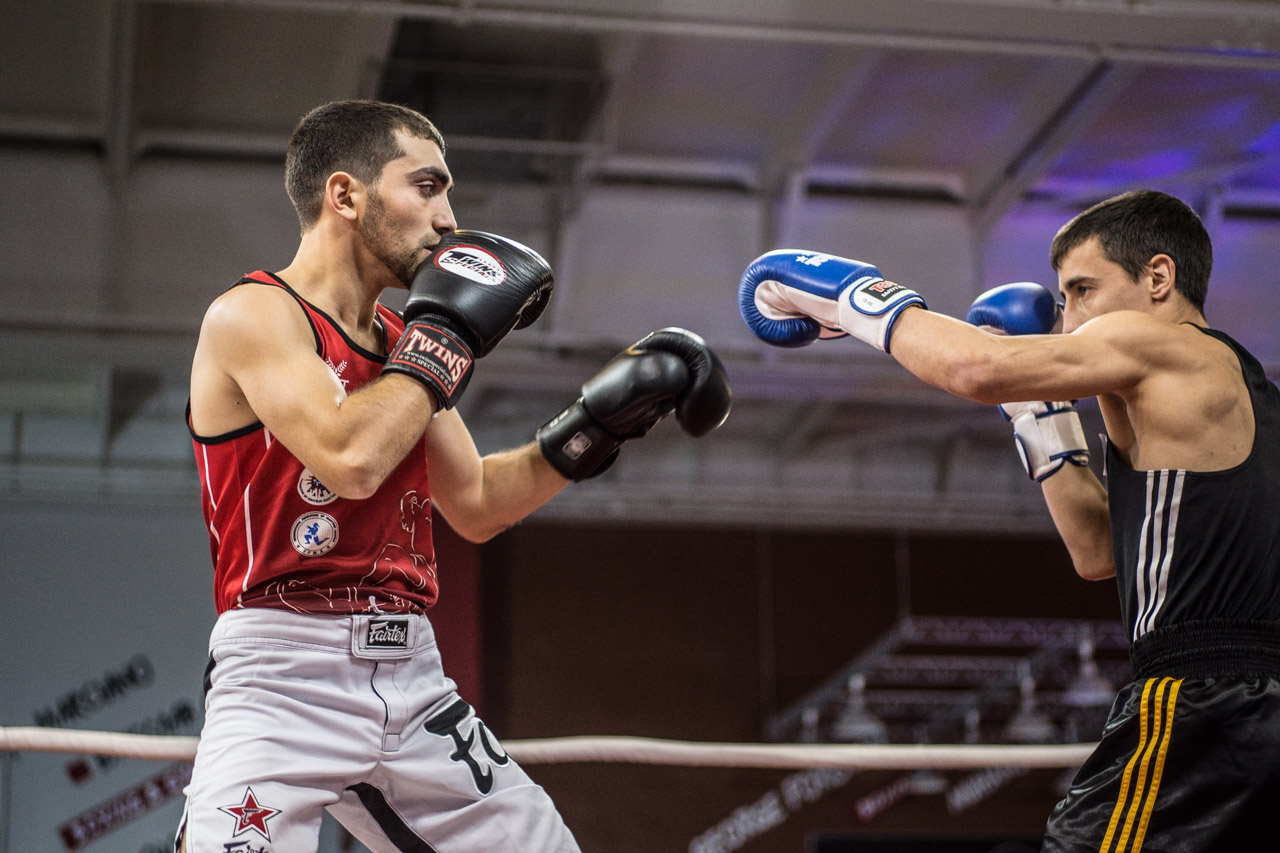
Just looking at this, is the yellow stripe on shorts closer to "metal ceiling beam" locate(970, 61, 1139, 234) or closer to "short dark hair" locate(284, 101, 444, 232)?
"short dark hair" locate(284, 101, 444, 232)

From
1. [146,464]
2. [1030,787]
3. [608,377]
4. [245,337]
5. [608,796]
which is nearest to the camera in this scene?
[245,337]

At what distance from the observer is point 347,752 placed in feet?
5.60

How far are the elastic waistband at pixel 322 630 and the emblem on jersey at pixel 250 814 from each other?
0.23m

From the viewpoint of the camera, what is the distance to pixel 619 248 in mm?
5812

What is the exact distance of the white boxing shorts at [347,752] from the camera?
1.62 meters

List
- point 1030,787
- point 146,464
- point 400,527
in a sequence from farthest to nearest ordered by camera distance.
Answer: point 1030,787 → point 146,464 → point 400,527

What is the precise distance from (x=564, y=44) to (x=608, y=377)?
3.21 metres

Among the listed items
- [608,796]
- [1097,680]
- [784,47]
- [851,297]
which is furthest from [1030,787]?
[851,297]

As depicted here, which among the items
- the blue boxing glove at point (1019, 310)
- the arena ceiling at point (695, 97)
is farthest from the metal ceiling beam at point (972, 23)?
the blue boxing glove at point (1019, 310)

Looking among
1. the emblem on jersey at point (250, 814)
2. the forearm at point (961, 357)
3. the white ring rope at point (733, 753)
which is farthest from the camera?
the white ring rope at point (733, 753)

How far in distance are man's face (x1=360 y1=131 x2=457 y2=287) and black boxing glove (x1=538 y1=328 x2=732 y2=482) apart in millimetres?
375

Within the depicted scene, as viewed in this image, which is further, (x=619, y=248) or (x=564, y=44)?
(x=619, y=248)

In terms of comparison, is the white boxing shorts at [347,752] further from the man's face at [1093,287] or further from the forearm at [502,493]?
the man's face at [1093,287]

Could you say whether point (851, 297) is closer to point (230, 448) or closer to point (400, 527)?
point (400, 527)
